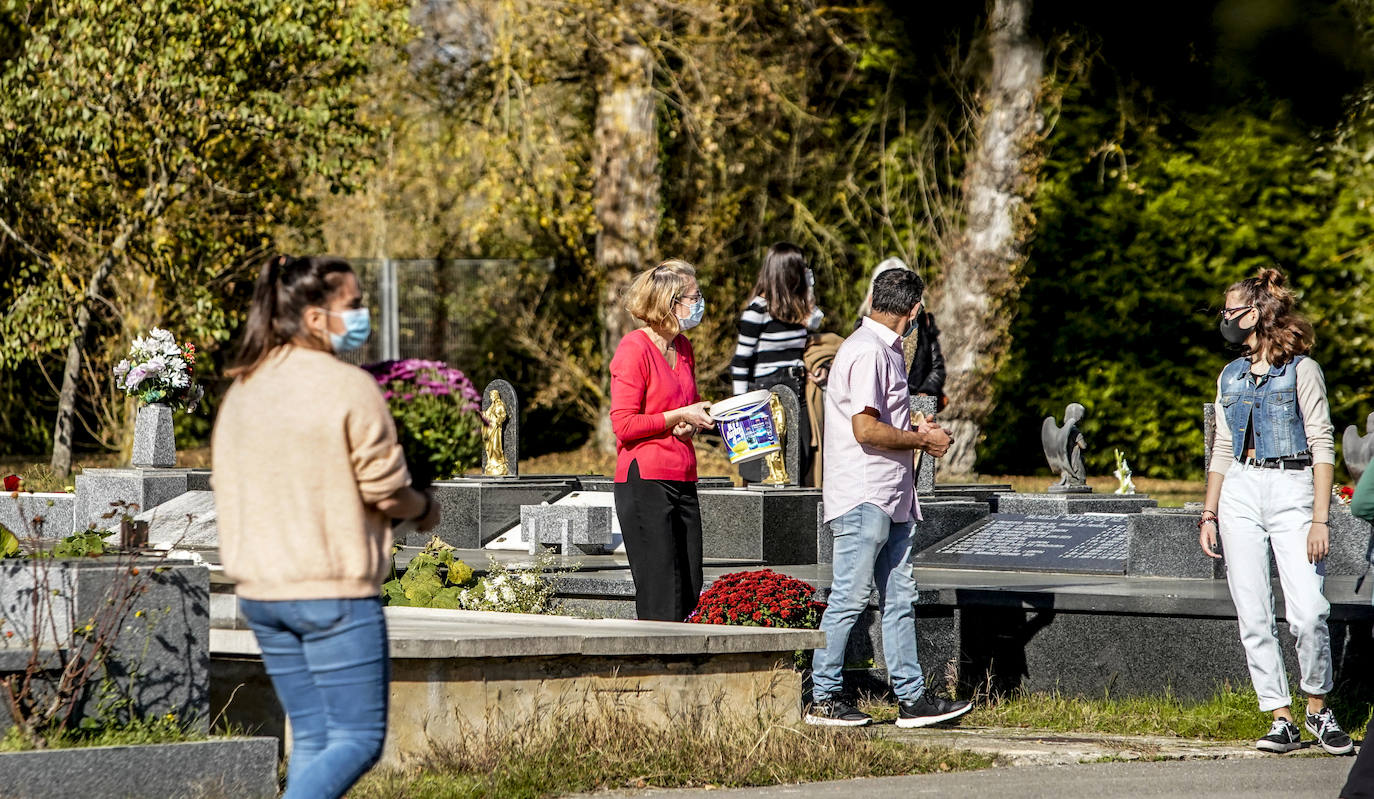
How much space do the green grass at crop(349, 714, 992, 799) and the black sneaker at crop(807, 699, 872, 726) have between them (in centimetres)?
41

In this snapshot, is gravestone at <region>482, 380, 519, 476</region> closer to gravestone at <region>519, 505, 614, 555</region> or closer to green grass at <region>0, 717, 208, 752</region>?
gravestone at <region>519, 505, 614, 555</region>

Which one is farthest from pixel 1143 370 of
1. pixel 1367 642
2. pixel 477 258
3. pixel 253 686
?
pixel 253 686

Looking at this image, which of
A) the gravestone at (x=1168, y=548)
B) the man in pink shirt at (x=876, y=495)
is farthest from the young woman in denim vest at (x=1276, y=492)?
the gravestone at (x=1168, y=548)

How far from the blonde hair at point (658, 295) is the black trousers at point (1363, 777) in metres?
2.98

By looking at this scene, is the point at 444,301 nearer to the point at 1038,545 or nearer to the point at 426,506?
the point at 1038,545

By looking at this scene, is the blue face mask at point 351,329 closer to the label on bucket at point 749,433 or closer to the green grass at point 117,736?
the green grass at point 117,736

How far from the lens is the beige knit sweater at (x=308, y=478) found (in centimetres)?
418

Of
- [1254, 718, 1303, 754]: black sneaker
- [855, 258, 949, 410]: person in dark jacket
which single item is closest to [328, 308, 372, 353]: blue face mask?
[1254, 718, 1303, 754]: black sneaker

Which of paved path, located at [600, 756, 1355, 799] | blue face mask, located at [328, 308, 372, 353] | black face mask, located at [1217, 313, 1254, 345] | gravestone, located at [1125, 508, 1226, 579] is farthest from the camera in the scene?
gravestone, located at [1125, 508, 1226, 579]

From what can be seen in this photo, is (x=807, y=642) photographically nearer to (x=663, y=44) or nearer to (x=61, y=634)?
(x=61, y=634)

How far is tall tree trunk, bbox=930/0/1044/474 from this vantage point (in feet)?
62.4

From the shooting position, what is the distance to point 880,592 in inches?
289

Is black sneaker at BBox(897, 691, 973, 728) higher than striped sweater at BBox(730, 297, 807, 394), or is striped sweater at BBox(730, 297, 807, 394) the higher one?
striped sweater at BBox(730, 297, 807, 394)

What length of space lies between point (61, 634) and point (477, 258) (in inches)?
717
